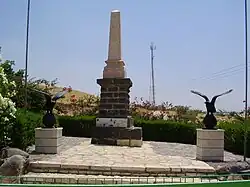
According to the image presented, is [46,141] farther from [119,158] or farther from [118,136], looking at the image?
[118,136]

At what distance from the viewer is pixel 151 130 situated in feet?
49.9

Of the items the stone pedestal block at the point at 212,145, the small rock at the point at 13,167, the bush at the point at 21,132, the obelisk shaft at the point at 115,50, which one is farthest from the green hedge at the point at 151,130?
the obelisk shaft at the point at 115,50

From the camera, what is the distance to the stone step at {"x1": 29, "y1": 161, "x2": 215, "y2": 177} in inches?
303

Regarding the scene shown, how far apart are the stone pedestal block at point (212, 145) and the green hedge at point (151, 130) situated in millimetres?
2735

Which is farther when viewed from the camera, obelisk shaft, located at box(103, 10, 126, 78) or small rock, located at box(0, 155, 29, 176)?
obelisk shaft, located at box(103, 10, 126, 78)

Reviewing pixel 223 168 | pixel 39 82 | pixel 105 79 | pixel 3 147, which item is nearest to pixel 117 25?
pixel 105 79

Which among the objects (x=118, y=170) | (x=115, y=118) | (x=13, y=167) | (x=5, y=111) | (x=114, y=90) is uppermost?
(x=114, y=90)

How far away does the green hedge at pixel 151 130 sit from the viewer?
977cm

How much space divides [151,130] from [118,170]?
756 centimetres

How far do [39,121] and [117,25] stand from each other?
4.35 metres

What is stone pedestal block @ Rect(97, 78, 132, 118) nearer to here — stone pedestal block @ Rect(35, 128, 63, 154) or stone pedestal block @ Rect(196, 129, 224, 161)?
stone pedestal block @ Rect(35, 128, 63, 154)

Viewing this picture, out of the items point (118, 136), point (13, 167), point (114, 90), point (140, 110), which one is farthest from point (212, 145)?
point (140, 110)

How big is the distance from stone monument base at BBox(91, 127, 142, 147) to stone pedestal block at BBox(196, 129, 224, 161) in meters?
3.14

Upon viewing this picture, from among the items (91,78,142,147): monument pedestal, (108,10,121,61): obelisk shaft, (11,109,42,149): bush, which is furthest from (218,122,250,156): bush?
(11,109,42,149): bush
